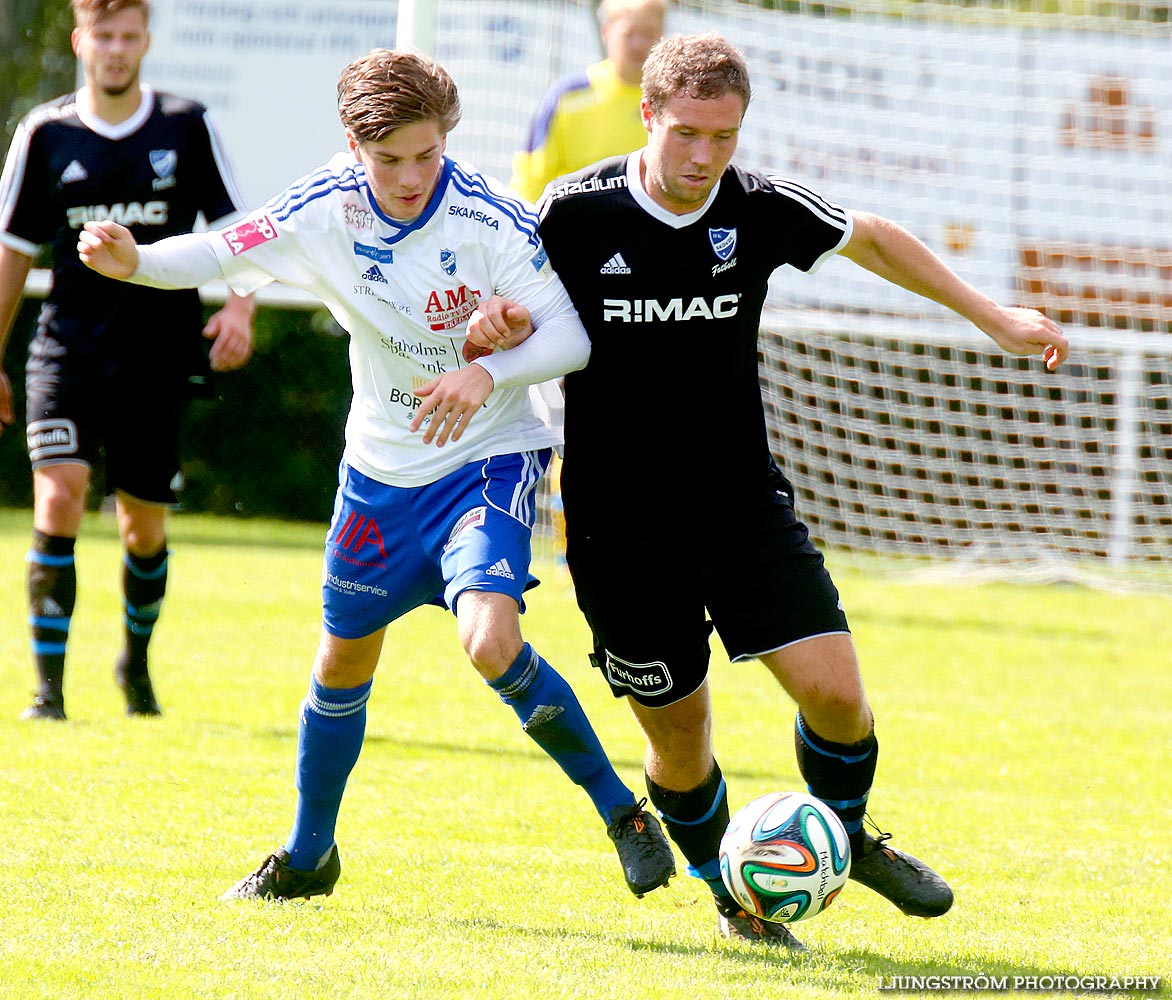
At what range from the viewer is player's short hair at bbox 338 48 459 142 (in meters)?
3.81

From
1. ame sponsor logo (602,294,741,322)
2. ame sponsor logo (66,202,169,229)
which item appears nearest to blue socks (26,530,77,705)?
ame sponsor logo (66,202,169,229)

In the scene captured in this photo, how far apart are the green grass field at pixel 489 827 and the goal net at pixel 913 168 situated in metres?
2.36

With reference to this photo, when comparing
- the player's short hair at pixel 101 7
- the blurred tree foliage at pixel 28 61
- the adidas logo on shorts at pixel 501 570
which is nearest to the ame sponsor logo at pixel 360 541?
the adidas logo on shorts at pixel 501 570

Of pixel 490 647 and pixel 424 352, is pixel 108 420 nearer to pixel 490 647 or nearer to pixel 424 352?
pixel 424 352

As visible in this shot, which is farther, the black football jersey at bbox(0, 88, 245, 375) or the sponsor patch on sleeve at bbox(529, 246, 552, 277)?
the black football jersey at bbox(0, 88, 245, 375)

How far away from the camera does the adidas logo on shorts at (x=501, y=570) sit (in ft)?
12.7

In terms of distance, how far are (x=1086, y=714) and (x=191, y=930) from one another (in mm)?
5416

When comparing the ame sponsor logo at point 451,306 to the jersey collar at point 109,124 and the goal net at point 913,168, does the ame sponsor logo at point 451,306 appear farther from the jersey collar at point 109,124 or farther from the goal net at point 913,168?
the goal net at point 913,168

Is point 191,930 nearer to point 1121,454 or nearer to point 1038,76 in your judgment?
point 1038,76

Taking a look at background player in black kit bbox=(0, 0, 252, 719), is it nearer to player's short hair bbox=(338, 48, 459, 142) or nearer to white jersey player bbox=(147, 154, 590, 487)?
white jersey player bbox=(147, 154, 590, 487)

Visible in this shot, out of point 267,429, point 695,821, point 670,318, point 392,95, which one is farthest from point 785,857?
point 267,429

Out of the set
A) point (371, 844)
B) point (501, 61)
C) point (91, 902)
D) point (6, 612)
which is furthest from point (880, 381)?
point (91, 902)

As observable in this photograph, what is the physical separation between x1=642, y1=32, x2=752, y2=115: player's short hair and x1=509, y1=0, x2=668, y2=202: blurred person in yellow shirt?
11.7 ft

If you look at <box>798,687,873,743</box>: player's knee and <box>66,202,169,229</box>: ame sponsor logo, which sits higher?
<box>66,202,169,229</box>: ame sponsor logo
